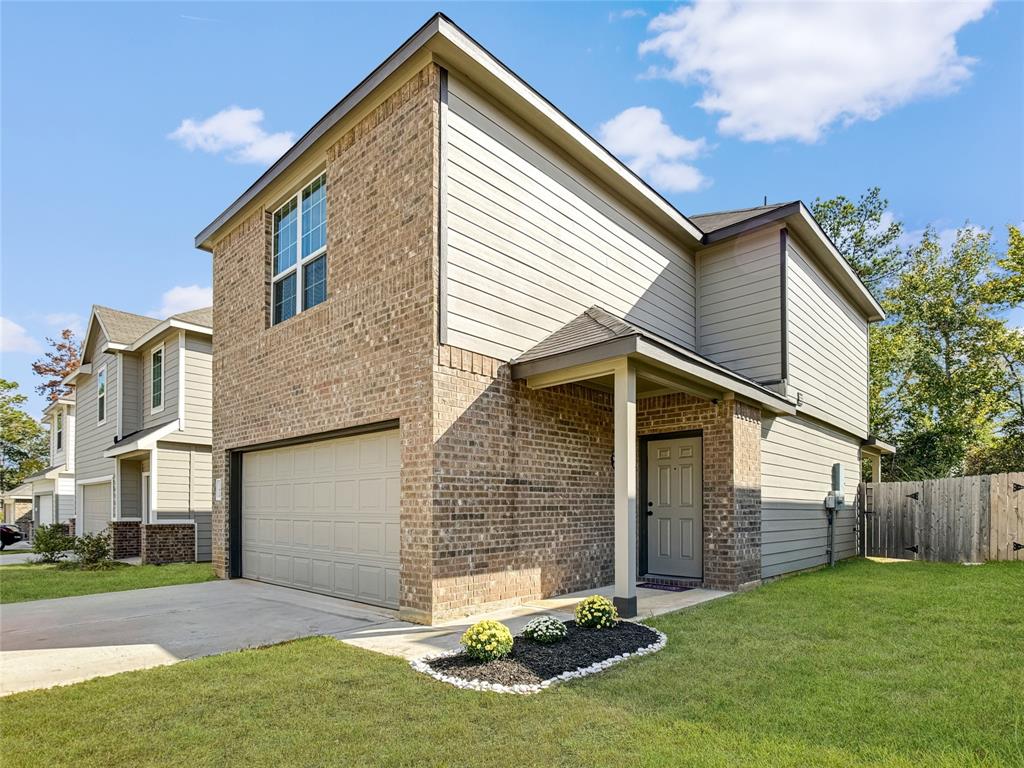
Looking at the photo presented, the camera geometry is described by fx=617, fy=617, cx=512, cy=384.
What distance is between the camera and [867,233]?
909 inches

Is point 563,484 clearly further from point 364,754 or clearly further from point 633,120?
point 633,120

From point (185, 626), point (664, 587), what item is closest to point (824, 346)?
point (664, 587)

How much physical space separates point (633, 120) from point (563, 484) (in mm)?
8294

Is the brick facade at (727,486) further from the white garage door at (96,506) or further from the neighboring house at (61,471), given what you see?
the neighboring house at (61,471)

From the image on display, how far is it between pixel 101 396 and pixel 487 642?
18.2 meters

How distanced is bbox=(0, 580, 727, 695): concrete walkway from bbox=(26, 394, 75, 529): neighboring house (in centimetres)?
1634

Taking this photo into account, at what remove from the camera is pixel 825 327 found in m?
12.0

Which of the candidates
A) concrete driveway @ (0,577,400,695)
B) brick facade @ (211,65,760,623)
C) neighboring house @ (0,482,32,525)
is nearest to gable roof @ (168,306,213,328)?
brick facade @ (211,65,760,623)

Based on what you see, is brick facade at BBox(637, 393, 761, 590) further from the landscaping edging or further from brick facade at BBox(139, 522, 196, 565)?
brick facade at BBox(139, 522, 196, 565)

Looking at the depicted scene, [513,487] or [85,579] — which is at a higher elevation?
[513,487]

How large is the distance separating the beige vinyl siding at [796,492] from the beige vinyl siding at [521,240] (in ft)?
9.08

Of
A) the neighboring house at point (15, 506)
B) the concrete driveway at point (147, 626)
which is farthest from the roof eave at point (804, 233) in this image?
the neighboring house at point (15, 506)

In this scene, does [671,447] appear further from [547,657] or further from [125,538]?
[125,538]

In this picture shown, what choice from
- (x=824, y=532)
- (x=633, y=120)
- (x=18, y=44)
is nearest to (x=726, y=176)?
(x=633, y=120)
